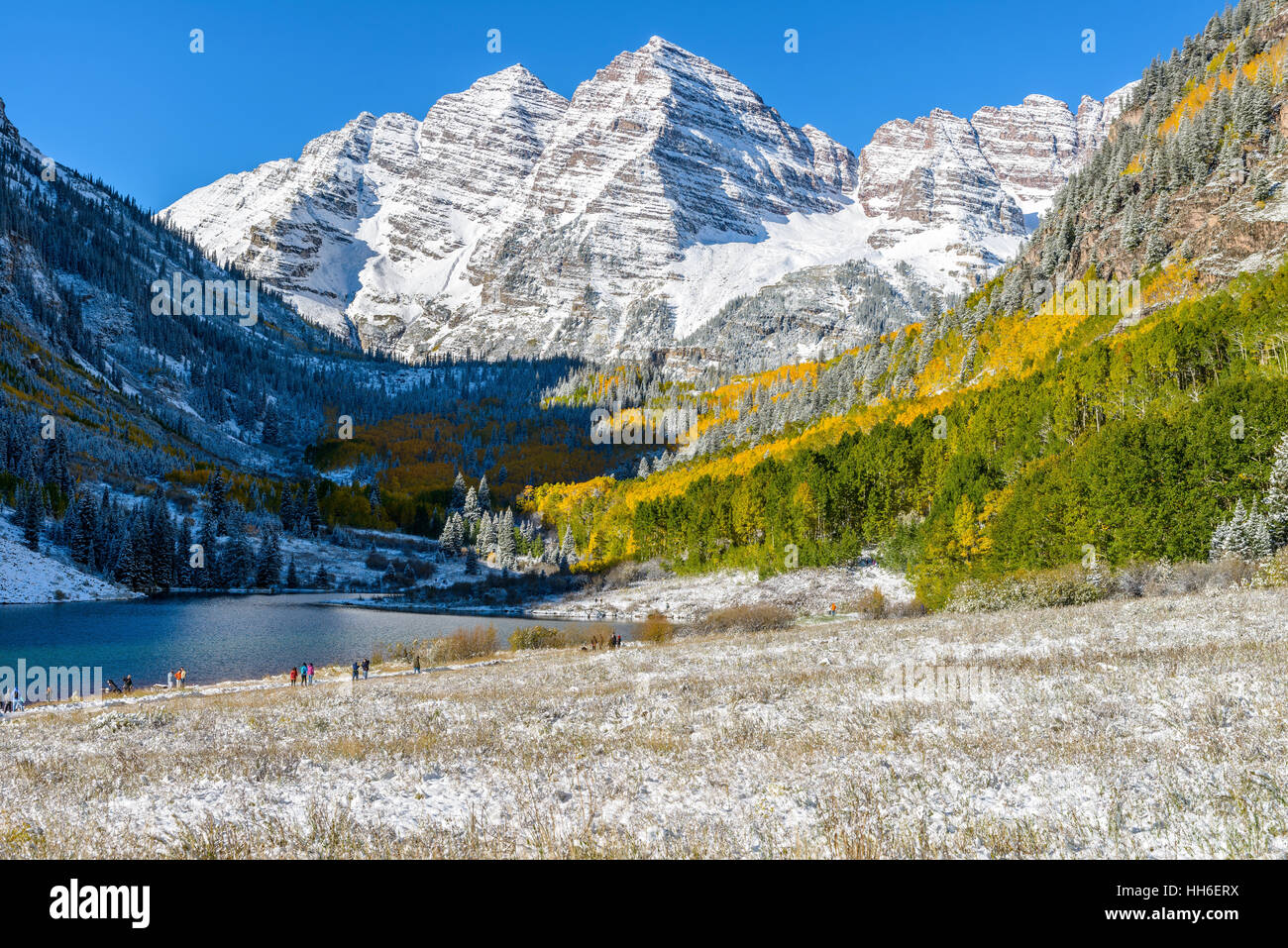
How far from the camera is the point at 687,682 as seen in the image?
2389cm

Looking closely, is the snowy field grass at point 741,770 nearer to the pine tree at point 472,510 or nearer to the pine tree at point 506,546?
the pine tree at point 506,546

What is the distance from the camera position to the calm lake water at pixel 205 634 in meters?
56.1

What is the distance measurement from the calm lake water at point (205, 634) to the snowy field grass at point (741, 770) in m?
37.2

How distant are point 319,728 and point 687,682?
37.8 ft

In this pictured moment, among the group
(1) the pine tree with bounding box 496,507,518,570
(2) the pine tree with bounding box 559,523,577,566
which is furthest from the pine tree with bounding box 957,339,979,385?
(1) the pine tree with bounding box 496,507,518,570

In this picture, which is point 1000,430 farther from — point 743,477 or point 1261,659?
point 1261,659

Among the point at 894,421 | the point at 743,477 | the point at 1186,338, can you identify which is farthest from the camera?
→ the point at 743,477

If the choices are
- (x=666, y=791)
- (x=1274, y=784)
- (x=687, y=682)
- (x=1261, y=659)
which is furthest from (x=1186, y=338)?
(x=666, y=791)

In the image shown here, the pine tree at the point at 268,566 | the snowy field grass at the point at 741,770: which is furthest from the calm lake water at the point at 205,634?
the snowy field grass at the point at 741,770

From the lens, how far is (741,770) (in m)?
11.9

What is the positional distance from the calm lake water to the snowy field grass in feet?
122

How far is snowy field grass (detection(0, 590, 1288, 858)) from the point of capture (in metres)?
8.38

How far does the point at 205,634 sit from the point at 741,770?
78.3 m

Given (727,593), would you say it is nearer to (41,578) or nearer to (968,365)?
(968,365)
